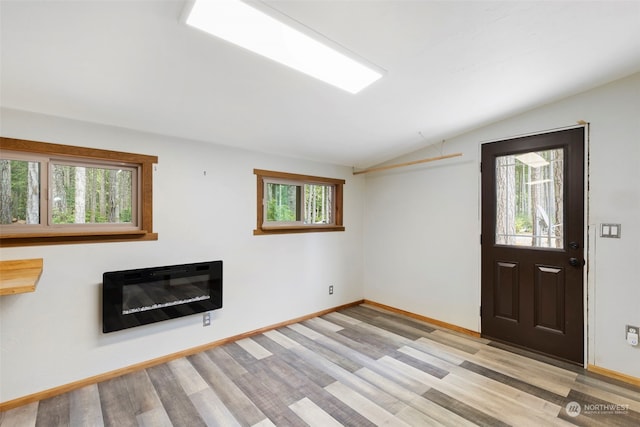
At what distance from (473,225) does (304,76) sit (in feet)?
8.43

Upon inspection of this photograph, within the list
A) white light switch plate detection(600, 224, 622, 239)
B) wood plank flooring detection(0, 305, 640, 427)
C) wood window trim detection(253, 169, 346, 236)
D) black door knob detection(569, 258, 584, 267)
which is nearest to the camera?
wood plank flooring detection(0, 305, 640, 427)

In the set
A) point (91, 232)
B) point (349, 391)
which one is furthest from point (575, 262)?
point (91, 232)

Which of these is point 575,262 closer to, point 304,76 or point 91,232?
point 304,76

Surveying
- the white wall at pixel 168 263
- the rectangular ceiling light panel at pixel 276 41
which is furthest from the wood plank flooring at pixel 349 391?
the rectangular ceiling light panel at pixel 276 41

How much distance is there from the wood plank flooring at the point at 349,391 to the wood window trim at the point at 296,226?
130cm

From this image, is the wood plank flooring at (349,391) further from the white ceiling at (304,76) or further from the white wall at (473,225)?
the white ceiling at (304,76)

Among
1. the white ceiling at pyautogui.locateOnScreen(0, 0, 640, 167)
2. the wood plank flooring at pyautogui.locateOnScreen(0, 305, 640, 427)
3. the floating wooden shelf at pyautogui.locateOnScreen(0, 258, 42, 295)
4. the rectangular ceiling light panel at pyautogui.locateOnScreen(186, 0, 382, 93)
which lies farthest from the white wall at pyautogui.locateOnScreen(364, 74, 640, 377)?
the floating wooden shelf at pyautogui.locateOnScreen(0, 258, 42, 295)

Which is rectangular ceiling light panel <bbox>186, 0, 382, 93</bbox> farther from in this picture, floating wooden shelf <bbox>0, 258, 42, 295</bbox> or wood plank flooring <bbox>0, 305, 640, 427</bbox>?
wood plank flooring <bbox>0, 305, 640, 427</bbox>

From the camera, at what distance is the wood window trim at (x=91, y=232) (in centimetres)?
214

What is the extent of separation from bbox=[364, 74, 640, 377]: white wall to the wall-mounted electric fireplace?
247cm

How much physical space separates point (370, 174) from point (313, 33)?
3080 mm

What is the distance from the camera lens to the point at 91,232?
2416 millimetres

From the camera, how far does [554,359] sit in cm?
287

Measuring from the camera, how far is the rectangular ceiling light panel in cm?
151
